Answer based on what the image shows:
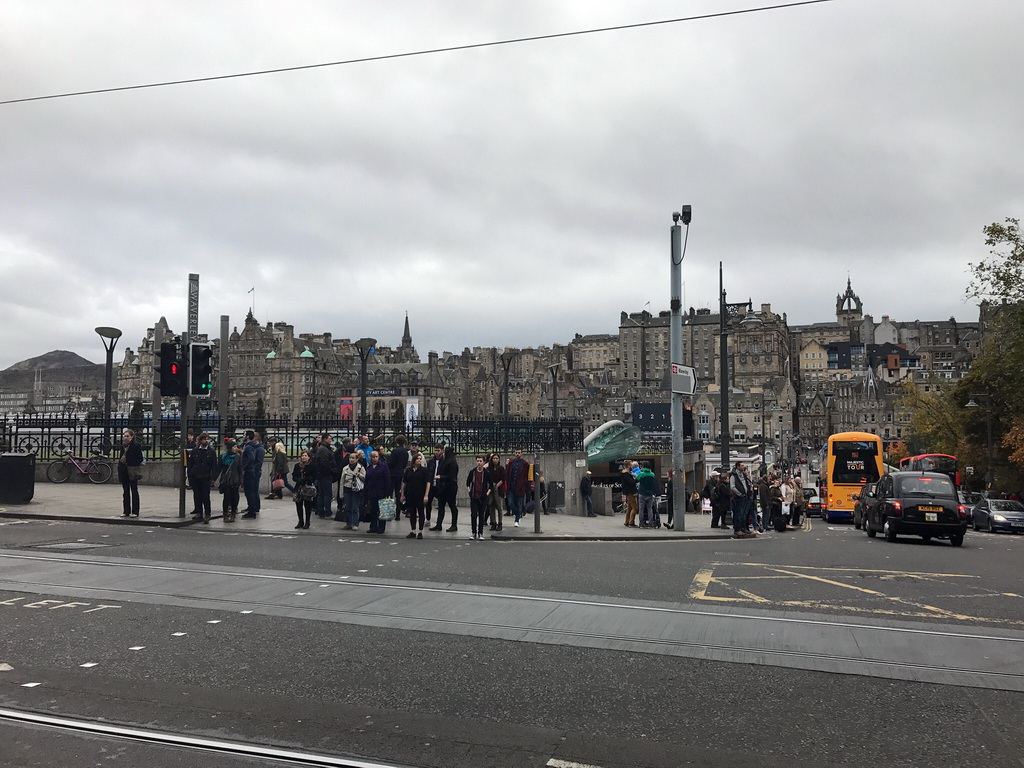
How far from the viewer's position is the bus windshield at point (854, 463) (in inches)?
1426

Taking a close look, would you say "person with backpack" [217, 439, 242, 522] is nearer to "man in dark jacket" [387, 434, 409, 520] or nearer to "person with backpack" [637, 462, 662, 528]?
"man in dark jacket" [387, 434, 409, 520]

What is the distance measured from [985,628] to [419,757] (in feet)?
22.9

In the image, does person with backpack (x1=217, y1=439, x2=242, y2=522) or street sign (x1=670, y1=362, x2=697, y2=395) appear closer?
person with backpack (x1=217, y1=439, x2=242, y2=522)

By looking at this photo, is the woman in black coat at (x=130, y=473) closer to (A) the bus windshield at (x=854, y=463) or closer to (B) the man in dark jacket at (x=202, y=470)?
(B) the man in dark jacket at (x=202, y=470)

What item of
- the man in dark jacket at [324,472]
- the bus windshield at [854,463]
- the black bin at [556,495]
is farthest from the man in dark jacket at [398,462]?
the bus windshield at [854,463]

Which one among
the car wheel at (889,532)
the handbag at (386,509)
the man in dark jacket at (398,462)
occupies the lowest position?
the car wheel at (889,532)

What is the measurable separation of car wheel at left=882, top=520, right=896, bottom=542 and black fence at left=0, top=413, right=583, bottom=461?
34.6 feet

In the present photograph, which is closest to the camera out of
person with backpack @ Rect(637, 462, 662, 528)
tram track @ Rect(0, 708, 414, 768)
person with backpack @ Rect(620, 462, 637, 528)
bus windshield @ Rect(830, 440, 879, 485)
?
tram track @ Rect(0, 708, 414, 768)

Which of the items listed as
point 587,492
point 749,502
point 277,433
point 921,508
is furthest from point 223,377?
point 921,508

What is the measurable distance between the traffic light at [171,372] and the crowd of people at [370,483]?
1343 mm

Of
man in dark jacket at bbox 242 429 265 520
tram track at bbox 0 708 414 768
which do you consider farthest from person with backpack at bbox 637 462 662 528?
tram track at bbox 0 708 414 768

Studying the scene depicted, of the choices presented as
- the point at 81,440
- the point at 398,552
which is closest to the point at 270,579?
the point at 398,552

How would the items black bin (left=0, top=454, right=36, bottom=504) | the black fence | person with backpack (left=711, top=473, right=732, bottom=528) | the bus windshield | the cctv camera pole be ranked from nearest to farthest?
black bin (left=0, top=454, right=36, bottom=504), the cctv camera pole, person with backpack (left=711, top=473, right=732, bottom=528), the black fence, the bus windshield

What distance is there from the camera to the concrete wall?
2475 cm
